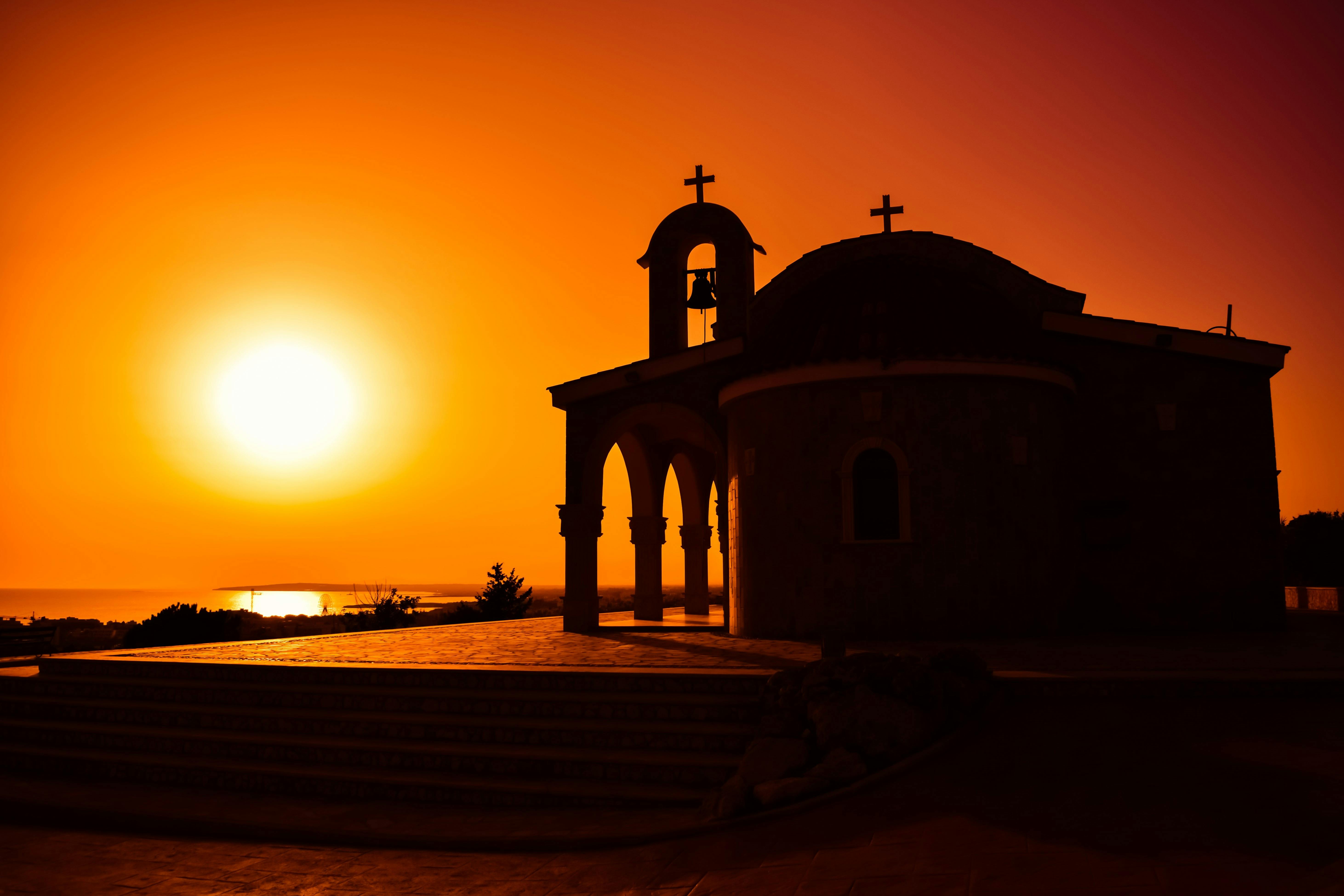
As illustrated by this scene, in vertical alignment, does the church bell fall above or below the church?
above

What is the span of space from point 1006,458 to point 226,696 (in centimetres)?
1149

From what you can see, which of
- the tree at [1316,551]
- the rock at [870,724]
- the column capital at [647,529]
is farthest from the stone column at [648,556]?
the tree at [1316,551]

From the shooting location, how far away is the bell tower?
18.6 meters

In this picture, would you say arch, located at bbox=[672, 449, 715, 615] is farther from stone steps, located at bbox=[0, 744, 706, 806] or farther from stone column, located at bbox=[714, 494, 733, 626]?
stone steps, located at bbox=[0, 744, 706, 806]

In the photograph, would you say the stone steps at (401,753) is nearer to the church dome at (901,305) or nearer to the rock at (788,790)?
the rock at (788,790)

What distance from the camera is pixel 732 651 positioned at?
43.2ft

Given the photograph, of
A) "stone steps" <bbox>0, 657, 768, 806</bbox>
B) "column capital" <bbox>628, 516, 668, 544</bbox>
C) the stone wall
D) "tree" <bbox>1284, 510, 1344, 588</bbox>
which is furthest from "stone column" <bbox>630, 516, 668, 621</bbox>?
"tree" <bbox>1284, 510, 1344, 588</bbox>

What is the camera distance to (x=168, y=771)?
10242 millimetres

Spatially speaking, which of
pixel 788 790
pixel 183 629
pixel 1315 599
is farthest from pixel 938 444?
pixel 1315 599

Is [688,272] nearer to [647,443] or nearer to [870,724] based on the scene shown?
[647,443]

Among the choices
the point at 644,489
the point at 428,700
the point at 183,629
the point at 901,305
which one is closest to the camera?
the point at 428,700

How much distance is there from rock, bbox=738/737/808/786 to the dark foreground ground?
63 centimetres

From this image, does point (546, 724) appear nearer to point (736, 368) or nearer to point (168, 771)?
point (168, 771)

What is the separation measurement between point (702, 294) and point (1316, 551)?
109ft
